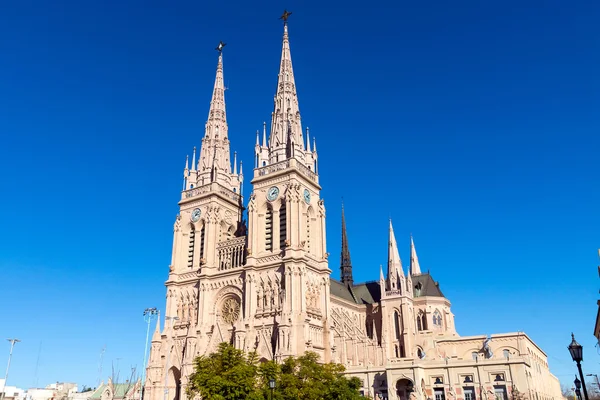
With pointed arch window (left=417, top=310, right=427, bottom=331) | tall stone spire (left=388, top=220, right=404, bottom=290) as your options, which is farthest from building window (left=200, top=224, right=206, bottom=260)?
pointed arch window (left=417, top=310, right=427, bottom=331)

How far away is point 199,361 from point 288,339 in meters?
12.3

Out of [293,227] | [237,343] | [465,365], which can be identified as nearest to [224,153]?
[293,227]

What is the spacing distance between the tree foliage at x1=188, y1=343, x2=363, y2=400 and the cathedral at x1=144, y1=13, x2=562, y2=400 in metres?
9.06

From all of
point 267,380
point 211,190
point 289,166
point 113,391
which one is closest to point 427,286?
point 289,166

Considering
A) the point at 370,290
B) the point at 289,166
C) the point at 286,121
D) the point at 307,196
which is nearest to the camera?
the point at 289,166

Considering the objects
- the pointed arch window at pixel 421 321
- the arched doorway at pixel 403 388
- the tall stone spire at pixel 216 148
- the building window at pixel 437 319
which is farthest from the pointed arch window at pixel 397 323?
the tall stone spire at pixel 216 148

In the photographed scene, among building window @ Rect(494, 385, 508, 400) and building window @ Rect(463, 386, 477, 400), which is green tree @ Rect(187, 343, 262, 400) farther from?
building window @ Rect(494, 385, 508, 400)

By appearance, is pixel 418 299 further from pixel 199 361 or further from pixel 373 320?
pixel 199 361

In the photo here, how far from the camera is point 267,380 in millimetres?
48719

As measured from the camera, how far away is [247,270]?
6788 cm

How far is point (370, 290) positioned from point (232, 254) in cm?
2956

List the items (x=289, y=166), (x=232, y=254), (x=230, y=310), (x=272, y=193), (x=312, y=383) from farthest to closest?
(x=232, y=254)
(x=272, y=193)
(x=289, y=166)
(x=230, y=310)
(x=312, y=383)

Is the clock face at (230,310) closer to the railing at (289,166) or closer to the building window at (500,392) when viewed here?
the railing at (289,166)

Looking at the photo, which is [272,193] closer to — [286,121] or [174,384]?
[286,121]
